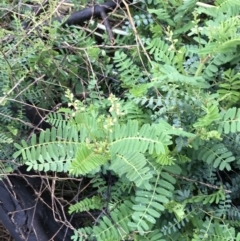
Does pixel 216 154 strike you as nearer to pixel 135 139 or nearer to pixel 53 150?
pixel 135 139

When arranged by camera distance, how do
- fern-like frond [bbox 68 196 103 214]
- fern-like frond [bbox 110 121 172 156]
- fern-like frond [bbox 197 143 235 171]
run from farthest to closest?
1. fern-like frond [bbox 68 196 103 214]
2. fern-like frond [bbox 197 143 235 171]
3. fern-like frond [bbox 110 121 172 156]

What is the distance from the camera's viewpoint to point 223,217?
3.41ft

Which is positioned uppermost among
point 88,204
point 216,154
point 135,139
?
point 135,139

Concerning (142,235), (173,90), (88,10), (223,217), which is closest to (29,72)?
(88,10)

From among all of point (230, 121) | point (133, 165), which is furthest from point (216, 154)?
point (133, 165)

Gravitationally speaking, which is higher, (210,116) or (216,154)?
(210,116)

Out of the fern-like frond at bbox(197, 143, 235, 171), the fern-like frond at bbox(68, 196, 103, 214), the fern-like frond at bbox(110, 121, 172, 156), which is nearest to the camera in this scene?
the fern-like frond at bbox(110, 121, 172, 156)

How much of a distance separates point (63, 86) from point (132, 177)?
15.8 inches

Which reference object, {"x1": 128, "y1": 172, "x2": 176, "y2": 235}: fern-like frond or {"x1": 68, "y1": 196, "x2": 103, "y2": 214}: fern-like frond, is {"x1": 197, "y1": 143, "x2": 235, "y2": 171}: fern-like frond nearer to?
{"x1": 128, "y1": 172, "x2": 176, "y2": 235}: fern-like frond

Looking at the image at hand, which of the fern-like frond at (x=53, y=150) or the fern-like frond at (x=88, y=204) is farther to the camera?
the fern-like frond at (x=88, y=204)

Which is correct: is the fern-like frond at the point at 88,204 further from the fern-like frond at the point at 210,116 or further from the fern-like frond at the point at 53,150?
the fern-like frond at the point at 210,116

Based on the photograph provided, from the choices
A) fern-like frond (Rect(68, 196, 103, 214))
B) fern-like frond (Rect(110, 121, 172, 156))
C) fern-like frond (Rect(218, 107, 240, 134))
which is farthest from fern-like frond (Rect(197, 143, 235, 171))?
fern-like frond (Rect(68, 196, 103, 214))

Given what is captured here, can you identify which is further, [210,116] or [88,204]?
[88,204]

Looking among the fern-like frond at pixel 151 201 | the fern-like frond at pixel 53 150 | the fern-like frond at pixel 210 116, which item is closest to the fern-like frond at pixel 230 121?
the fern-like frond at pixel 210 116
